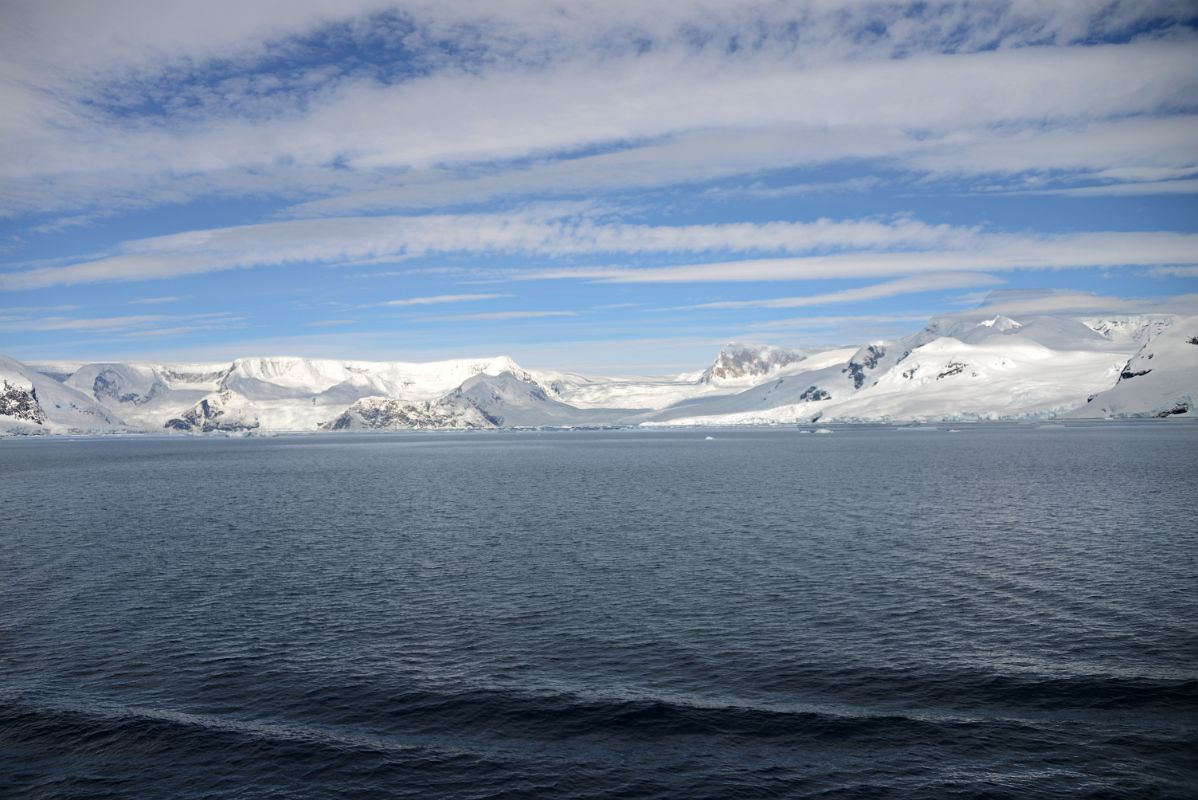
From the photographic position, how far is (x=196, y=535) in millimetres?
79875

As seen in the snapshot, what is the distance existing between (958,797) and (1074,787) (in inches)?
140

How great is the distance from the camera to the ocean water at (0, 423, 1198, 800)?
28.6m

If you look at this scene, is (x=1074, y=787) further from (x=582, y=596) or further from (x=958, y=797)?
(x=582, y=596)

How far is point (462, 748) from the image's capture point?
30484 millimetres

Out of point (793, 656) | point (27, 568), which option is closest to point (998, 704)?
point (793, 656)

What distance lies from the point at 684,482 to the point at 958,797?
11097 cm

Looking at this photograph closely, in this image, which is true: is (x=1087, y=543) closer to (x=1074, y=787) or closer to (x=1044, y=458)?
(x=1074, y=787)

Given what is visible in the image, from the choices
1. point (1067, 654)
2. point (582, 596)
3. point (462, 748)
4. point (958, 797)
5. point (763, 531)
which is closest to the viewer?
point (958, 797)

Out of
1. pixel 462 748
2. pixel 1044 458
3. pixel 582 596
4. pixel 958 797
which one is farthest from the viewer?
pixel 1044 458

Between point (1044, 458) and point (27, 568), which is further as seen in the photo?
point (1044, 458)

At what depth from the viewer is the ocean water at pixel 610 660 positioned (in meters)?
28.6

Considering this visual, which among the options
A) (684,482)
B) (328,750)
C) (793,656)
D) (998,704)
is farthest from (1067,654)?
(684,482)

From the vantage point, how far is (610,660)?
128 ft

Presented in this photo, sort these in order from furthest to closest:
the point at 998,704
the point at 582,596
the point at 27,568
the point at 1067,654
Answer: the point at 27,568
the point at 582,596
the point at 1067,654
the point at 998,704
